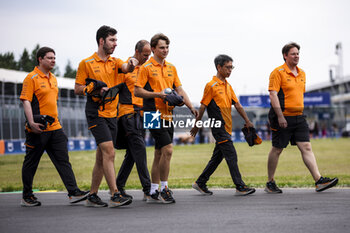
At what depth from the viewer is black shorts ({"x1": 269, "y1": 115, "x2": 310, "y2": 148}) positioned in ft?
24.5

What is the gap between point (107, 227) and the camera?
456cm

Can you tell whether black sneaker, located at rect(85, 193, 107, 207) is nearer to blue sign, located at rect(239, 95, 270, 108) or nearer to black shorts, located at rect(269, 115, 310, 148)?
black shorts, located at rect(269, 115, 310, 148)

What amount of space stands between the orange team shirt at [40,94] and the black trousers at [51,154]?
125 mm

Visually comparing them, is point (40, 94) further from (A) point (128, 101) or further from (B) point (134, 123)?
(B) point (134, 123)

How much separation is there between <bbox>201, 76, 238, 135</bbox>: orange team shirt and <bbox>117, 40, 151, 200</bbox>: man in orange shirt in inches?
43.4

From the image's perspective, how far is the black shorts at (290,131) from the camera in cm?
748

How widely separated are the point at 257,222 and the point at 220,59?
137 inches

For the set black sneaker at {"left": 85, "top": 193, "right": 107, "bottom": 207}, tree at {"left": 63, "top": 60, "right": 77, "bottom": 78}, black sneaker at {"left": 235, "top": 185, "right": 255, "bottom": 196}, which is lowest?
black sneaker at {"left": 235, "top": 185, "right": 255, "bottom": 196}

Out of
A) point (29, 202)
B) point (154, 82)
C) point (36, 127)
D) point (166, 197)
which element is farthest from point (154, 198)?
point (36, 127)

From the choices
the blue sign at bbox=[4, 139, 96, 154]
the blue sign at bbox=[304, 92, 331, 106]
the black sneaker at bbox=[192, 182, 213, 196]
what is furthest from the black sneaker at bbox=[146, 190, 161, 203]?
the blue sign at bbox=[304, 92, 331, 106]

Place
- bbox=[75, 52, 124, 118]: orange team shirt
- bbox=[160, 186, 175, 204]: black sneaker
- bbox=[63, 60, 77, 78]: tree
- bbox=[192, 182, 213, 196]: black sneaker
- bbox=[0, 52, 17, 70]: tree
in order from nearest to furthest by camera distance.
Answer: bbox=[75, 52, 124, 118]: orange team shirt, bbox=[160, 186, 175, 204]: black sneaker, bbox=[192, 182, 213, 196]: black sneaker, bbox=[63, 60, 77, 78]: tree, bbox=[0, 52, 17, 70]: tree

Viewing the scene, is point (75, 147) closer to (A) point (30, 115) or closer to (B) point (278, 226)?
(A) point (30, 115)

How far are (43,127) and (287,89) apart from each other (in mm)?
3649

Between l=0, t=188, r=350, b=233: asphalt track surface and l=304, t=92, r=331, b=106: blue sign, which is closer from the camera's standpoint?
l=0, t=188, r=350, b=233: asphalt track surface
